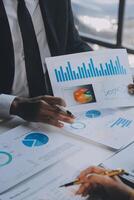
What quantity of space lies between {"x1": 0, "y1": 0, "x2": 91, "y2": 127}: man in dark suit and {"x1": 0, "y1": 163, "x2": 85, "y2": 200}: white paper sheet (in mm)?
320

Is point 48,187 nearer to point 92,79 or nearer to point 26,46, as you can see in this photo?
point 92,79

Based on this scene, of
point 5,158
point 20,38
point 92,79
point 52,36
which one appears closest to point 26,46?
point 20,38

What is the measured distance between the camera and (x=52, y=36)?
138 cm

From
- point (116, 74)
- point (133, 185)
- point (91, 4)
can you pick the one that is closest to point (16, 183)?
point (133, 185)

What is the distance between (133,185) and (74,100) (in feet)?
1.33

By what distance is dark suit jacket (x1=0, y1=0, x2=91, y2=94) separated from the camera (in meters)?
1.23

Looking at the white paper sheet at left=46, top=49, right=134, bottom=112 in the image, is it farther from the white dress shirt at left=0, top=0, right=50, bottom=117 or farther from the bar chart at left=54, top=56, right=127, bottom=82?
→ the white dress shirt at left=0, top=0, right=50, bottom=117

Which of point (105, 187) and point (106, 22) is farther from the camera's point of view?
point (106, 22)

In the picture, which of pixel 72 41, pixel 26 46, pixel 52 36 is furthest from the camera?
pixel 72 41

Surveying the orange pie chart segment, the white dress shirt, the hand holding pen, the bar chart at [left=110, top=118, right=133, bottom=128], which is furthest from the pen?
the white dress shirt

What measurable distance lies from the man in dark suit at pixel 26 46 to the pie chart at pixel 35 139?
0.14 m

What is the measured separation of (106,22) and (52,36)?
53.0 inches

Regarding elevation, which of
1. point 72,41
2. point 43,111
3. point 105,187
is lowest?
point 105,187

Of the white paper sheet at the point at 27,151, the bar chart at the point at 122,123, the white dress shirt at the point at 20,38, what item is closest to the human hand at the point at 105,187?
the white paper sheet at the point at 27,151
